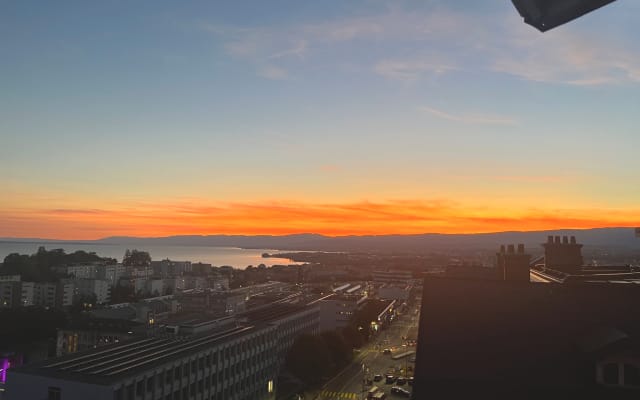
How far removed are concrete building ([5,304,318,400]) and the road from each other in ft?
19.5

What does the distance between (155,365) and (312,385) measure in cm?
2028

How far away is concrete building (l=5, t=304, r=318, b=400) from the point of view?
2683 centimetres

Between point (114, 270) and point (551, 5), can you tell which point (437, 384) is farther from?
point (114, 270)

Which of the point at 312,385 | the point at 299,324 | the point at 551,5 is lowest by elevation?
the point at 312,385

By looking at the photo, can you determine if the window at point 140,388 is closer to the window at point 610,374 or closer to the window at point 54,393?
the window at point 54,393

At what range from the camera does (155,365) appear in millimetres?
29812

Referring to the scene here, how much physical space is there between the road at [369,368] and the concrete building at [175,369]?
5.96m

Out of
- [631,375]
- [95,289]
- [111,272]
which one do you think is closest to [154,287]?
[95,289]

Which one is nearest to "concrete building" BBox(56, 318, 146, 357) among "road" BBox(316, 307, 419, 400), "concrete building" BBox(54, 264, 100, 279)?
"road" BBox(316, 307, 419, 400)

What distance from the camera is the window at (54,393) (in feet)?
87.1

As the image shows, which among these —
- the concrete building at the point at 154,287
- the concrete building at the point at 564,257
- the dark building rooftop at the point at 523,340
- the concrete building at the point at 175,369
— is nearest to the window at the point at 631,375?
the dark building rooftop at the point at 523,340

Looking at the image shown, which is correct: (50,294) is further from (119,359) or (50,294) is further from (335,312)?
(119,359)

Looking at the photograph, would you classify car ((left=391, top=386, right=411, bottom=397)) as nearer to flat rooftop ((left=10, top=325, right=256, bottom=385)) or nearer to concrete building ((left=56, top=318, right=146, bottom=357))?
flat rooftop ((left=10, top=325, right=256, bottom=385))

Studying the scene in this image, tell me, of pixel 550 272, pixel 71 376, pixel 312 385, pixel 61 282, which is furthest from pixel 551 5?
pixel 61 282
